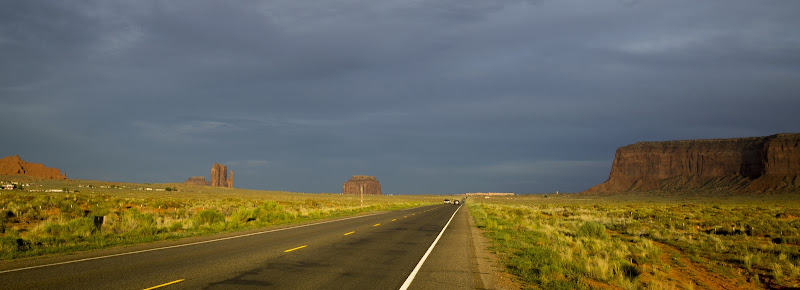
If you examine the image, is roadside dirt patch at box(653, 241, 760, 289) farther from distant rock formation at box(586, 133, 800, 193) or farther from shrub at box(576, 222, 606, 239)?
distant rock formation at box(586, 133, 800, 193)

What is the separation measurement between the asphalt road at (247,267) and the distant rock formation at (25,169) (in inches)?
7885

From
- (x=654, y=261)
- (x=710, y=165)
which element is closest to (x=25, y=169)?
(x=654, y=261)

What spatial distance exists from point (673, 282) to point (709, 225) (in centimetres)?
2085

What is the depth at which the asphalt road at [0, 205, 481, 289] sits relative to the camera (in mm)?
8141

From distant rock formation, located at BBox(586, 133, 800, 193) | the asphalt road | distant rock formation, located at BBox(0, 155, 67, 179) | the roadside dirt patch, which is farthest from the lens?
distant rock formation, located at BBox(0, 155, 67, 179)

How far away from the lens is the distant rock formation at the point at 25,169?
16938cm

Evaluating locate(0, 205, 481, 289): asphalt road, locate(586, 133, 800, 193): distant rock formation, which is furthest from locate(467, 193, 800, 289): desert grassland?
locate(586, 133, 800, 193): distant rock formation

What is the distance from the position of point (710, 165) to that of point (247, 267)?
174 m

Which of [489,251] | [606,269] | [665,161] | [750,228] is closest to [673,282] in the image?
[606,269]

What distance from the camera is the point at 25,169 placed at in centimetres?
18150

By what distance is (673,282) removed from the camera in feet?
39.3

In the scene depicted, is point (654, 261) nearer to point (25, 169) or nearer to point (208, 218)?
point (208, 218)

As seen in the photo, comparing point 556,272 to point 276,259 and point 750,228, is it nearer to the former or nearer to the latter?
point 276,259

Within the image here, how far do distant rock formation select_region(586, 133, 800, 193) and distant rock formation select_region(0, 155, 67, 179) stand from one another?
9014 inches
